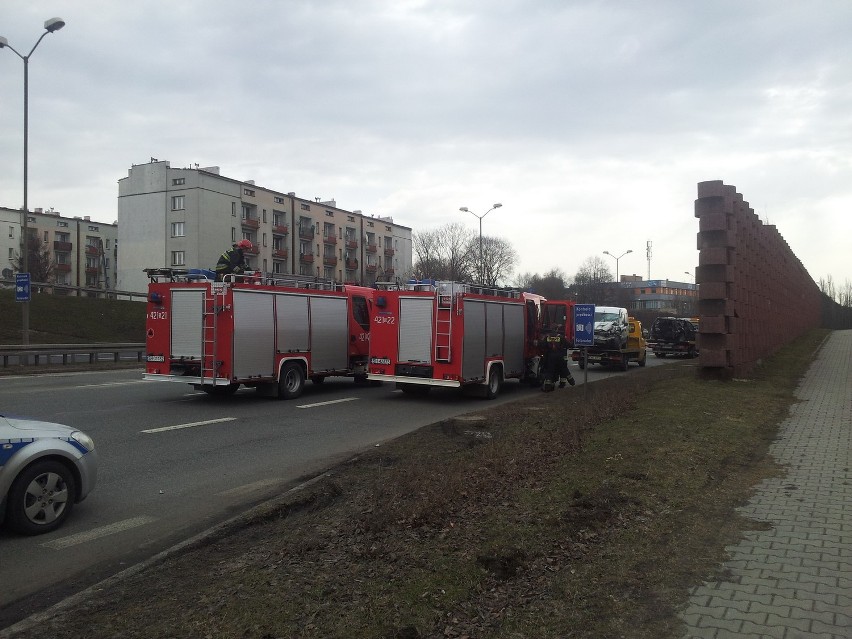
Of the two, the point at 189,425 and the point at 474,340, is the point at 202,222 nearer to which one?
the point at 474,340

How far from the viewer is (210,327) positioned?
541 inches

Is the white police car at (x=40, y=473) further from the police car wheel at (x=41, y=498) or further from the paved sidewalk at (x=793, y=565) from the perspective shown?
the paved sidewalk at (x=793, y=565)

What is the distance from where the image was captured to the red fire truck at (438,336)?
15156mm

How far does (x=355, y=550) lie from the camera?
4949mm

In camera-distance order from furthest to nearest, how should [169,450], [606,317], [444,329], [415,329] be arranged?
[606,317] < [415,329] < [444,329] < [169,450]

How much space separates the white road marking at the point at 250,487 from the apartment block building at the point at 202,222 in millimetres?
49480

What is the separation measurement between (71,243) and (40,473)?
9135cm

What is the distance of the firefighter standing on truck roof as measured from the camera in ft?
47.0

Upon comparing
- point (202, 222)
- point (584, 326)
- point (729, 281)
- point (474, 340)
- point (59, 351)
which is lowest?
point (59, 351)

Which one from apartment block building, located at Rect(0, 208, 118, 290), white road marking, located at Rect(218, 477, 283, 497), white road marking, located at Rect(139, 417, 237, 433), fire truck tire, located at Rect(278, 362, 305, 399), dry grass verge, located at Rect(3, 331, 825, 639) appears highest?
apartment block building, located at Rect(0, 208, 118, 290)

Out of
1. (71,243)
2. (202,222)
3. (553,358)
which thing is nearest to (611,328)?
(553,358)

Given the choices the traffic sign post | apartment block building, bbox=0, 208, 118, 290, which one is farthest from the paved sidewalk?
apartment block building, bbox=0, 208, 118, 290

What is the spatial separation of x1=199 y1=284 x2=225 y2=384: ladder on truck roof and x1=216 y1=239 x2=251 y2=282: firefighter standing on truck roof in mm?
487

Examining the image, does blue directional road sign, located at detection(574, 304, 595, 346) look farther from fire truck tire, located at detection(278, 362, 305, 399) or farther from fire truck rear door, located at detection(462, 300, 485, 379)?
fire truck tire, located at detection(278, 362, 305, 399)
